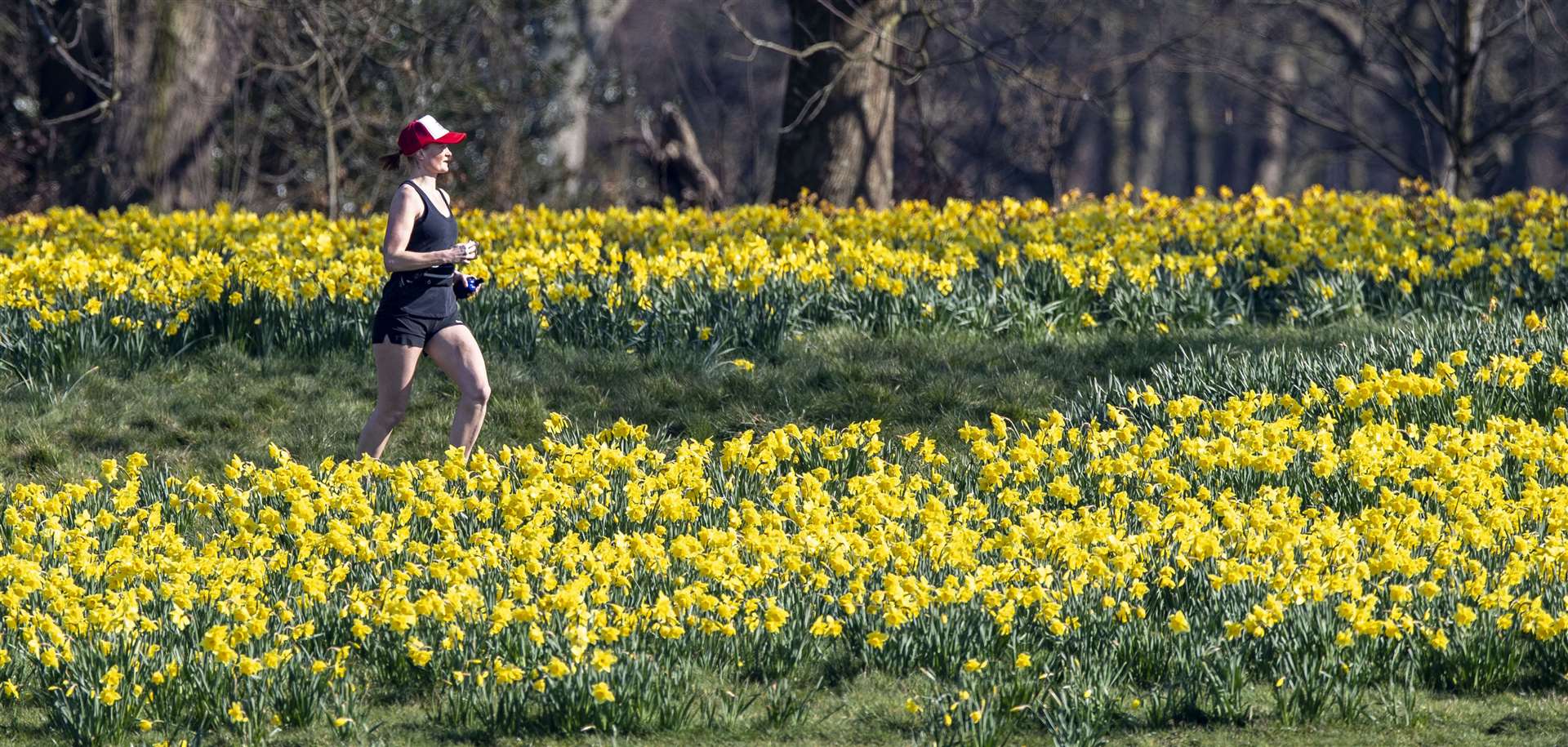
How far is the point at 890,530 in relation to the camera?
5090 millimetres

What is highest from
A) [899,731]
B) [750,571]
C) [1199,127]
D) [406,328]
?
[1199,127]

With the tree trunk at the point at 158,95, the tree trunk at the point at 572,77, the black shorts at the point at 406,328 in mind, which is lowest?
the black shorts at the point at 406,328

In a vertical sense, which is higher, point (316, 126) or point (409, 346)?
point (316, 126)

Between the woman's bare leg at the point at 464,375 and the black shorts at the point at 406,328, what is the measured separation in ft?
0.09

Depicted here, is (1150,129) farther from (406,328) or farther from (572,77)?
(406,328)

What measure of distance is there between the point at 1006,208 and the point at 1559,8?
54.3 feet

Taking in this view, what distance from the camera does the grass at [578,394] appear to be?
725cm

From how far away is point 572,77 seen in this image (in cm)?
1839

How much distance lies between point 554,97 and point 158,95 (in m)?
5.69

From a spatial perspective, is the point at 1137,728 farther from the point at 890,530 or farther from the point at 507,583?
the point at 507,583

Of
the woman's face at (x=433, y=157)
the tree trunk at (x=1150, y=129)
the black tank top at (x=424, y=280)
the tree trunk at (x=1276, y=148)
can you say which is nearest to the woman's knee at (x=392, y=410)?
the black tank top at (x=424, y=280)

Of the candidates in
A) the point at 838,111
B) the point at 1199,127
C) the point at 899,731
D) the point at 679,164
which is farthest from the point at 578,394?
the point at 1199,127

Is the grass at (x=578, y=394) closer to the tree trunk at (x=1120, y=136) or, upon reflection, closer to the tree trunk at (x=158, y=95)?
the tree trunk at (x=158, y=95)

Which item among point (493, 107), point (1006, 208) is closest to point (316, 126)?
point (493, 107)
